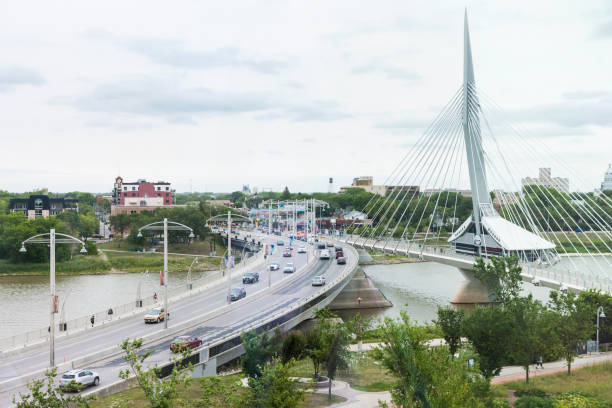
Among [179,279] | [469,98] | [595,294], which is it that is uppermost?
[469,98]

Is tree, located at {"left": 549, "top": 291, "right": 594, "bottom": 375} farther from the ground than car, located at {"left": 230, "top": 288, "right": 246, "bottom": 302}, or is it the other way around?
tree, located at {"left": 549, "top": 291, "right": 594, "bottom": 375}

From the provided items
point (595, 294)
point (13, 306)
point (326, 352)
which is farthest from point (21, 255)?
point (595, 294)

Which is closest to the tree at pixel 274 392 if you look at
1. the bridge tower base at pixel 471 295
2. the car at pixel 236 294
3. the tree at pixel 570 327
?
Result: the tree at pixel 570 327

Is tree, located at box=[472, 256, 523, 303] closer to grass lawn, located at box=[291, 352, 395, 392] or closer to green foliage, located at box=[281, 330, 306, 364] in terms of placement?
grass lawn, located at box=[291, 352, 395, 392]

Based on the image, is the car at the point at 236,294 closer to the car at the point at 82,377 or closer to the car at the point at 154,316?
the car at the point at 154,316

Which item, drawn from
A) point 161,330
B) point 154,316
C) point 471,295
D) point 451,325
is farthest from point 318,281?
point 451,325

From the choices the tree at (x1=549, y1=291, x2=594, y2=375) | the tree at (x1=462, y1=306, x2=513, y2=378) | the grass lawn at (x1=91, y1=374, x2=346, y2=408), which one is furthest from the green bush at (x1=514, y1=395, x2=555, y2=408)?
the grass lawn at (x1=91, y1=374, x2=346, y2=408)

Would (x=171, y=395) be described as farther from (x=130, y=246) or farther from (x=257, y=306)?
(x=130, y=246)
